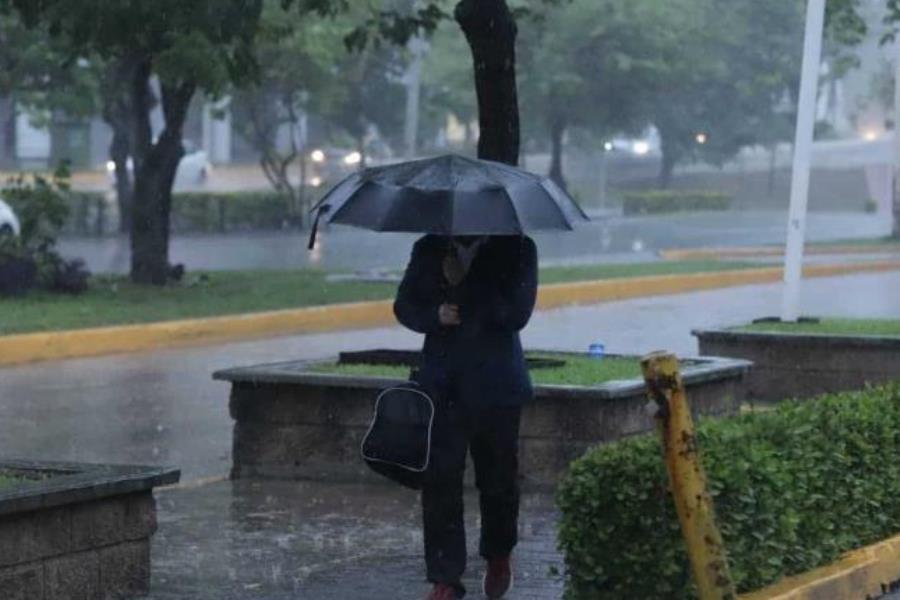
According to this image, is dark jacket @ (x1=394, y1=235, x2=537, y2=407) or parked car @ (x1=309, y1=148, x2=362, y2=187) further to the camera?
parked car @ (x1=309, y1=148, x2=362, y2=187)

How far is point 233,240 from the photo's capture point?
41.2 m

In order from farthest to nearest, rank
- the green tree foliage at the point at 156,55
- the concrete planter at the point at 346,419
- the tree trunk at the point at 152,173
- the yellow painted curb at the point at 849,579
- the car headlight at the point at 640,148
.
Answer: the car headlight at the point at 640,148, the tree trunk at the point at 152,173, the green tree foliage at the point at 156,55, the concrete planter at the point at 346,419, the yellow painted curb at the point at 849,579

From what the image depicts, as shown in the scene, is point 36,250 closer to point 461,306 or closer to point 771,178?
point 461,306

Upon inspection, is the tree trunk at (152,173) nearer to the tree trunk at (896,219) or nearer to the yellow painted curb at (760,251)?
the yellow painted curb at (760,251)

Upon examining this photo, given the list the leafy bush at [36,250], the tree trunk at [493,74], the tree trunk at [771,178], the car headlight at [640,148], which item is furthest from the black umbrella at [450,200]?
the car headlight at [640,148]

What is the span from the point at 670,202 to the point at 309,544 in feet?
164

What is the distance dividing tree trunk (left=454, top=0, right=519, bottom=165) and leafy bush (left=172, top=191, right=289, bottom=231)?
3161 centimetres

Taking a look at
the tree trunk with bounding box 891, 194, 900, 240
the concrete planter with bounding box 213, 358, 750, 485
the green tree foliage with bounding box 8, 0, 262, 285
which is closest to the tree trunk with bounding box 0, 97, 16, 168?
the tree trunk with bounding box 891, 194, 900, 240

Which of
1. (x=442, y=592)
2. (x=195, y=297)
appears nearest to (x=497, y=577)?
(x=442, y=592)

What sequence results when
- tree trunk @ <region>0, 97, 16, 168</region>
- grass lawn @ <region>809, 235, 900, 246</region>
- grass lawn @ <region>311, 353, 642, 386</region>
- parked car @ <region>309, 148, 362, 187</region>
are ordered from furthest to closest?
tree trunk @ <region>0, 97, 16, 168</region> < parked car @ <region>309, 148, 362, 187</region> < grass lawn @ <region>809, 235, 900, 246</region> < grass lawn @ <region>311, 353, 642, 386</region>

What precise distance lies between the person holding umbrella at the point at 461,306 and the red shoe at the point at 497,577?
0.26 m

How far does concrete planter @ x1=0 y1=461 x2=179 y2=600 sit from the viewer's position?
7285 millimetres

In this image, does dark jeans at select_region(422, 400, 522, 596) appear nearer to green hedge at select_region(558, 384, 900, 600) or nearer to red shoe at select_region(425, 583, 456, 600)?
red shoe at select_region(425, 583, 456, 600)

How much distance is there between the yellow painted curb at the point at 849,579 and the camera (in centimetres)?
770
